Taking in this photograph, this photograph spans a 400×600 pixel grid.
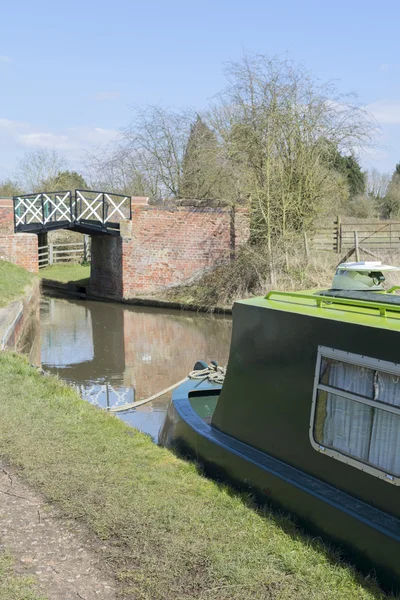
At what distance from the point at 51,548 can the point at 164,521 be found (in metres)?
0.70

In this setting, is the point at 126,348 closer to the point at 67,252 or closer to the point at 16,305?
the point at 16,305

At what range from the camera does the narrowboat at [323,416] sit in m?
3.59

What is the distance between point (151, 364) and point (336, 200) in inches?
384

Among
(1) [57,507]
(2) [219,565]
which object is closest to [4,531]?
(1) [57,507]

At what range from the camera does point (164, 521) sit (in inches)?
162

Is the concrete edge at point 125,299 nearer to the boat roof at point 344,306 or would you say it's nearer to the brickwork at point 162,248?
the brickwork at point 162,248

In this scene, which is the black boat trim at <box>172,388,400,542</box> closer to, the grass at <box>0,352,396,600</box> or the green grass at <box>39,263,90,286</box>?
the grass at <box>0,352,396,600</box>

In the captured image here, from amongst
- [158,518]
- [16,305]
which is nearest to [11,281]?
[16,305]

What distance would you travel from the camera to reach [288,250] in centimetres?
1866

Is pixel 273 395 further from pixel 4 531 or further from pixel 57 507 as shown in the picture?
pixel 4 531

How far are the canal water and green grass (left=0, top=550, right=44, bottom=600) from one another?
4.21m

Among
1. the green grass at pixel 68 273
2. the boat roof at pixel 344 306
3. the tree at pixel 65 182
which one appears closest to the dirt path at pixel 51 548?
the boat roof at pixel 344 306

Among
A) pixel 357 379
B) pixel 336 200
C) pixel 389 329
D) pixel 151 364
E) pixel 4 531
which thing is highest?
pixel 336 200

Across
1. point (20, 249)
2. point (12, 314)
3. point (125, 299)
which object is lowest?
point (125, 299)
